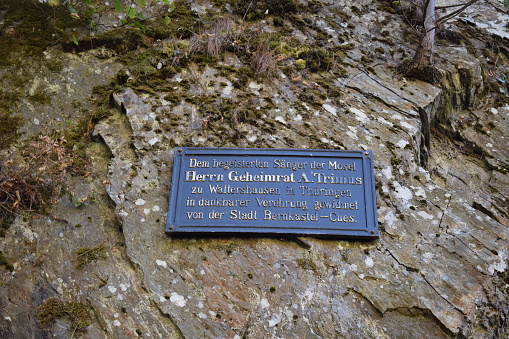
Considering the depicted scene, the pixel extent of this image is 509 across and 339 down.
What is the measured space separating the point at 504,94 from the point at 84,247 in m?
5.24

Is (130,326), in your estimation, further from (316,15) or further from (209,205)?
(316,15)

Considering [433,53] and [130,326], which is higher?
[433,53]

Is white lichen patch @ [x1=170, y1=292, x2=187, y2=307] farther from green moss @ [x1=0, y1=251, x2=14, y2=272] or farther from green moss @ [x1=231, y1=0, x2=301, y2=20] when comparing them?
green moss @ [x1=231, y1=0, x2=301, y2=20]

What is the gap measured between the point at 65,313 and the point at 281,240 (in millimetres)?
1856

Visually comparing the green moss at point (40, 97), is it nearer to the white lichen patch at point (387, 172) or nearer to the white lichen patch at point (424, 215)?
the white lichen patch at point (387, 172)

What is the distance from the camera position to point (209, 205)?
170 inches

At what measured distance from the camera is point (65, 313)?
3.78 metres

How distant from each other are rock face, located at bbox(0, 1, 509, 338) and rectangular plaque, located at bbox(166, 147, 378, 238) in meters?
0.14

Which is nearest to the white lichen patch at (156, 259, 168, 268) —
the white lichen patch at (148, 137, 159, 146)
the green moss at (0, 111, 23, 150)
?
the white lichen patch at (148, 137, 159, 146)

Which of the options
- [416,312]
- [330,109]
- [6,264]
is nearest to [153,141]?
[6,264]

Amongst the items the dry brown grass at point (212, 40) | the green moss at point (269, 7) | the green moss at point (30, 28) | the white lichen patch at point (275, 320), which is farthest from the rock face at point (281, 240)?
the green moss at point (269, 7)

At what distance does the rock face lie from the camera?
3840 mm

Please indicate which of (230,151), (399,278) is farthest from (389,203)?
(230,151)

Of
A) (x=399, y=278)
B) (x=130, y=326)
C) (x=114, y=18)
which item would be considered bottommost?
(x=130, y=326)
